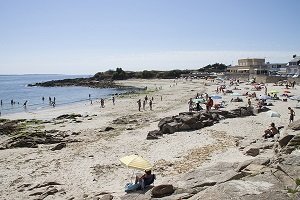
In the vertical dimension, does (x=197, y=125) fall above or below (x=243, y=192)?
below

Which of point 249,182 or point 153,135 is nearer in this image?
point 249,182

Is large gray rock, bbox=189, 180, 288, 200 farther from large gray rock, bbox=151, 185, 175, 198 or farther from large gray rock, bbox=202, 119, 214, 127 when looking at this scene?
large gray rock, bbox=202, 119, 214, 127

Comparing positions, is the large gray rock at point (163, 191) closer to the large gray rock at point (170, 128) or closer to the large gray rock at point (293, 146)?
the large gray rock at point (293, 146)

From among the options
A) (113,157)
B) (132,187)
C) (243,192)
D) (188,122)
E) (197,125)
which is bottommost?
(113,157)

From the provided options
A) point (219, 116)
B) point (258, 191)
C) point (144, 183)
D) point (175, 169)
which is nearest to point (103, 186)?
point (144, 183)

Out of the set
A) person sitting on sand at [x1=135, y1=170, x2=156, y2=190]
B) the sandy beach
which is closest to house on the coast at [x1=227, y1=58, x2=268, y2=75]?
the sandy beach

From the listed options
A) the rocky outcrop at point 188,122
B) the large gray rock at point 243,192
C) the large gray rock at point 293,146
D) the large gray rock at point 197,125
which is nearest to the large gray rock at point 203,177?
the large gray rock at point 243,192

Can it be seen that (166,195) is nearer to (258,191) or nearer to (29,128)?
(258,191)

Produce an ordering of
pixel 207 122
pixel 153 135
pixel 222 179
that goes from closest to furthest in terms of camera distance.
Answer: pixel 222 179, pixel 153 135, pixel 207 122

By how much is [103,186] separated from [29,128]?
21.3 metres

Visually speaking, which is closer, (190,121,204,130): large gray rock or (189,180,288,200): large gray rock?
(189,180,288,200): large gray rock

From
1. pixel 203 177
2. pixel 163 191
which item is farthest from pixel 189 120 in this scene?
pixel 163 191

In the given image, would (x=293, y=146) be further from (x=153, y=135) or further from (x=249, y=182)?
(x=153, y=135)

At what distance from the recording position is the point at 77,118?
130 ft
